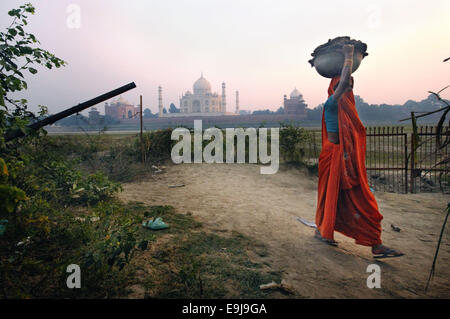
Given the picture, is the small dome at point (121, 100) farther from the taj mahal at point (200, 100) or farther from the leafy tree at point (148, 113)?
the leafy tree at point (148, 113)

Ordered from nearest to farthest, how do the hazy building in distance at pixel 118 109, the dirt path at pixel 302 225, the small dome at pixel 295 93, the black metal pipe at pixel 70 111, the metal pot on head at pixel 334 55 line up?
the dirt path at pixel 302 225, the black metal pipe at pixel 70 111, the metal pot on head at pixel 334 55, the small dome at pixel 295 93, the hazy building in distance at pixel 118 109

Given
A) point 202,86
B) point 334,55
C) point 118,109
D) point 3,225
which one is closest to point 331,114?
point 334,55

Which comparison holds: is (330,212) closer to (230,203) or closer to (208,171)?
(230,203)

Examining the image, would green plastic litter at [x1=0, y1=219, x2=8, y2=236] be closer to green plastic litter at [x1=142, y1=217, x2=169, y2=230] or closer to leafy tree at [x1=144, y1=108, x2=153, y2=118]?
green plastic litter at [x1=142, y1=217, x2=169, y2=230]

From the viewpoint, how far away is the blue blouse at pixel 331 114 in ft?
9.55

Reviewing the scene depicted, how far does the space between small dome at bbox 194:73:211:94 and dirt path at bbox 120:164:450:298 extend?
52.4m

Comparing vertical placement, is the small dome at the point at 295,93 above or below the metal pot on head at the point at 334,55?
above

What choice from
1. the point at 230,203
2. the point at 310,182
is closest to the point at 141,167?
the point at 230,203

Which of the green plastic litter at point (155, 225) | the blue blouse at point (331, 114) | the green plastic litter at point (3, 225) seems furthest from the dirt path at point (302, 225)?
the green plastic litter at point (3, 225)

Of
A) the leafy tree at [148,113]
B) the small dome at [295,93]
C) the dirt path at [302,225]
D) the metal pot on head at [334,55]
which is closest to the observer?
the dirt path at [302,225]

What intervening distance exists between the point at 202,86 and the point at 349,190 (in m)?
58.0

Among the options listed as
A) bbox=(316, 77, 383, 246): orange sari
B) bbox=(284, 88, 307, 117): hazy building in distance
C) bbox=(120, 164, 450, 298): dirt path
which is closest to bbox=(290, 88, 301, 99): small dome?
bbox=(284, 88, 307, 117): hazy building in distance

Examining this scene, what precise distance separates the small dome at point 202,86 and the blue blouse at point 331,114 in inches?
2237
